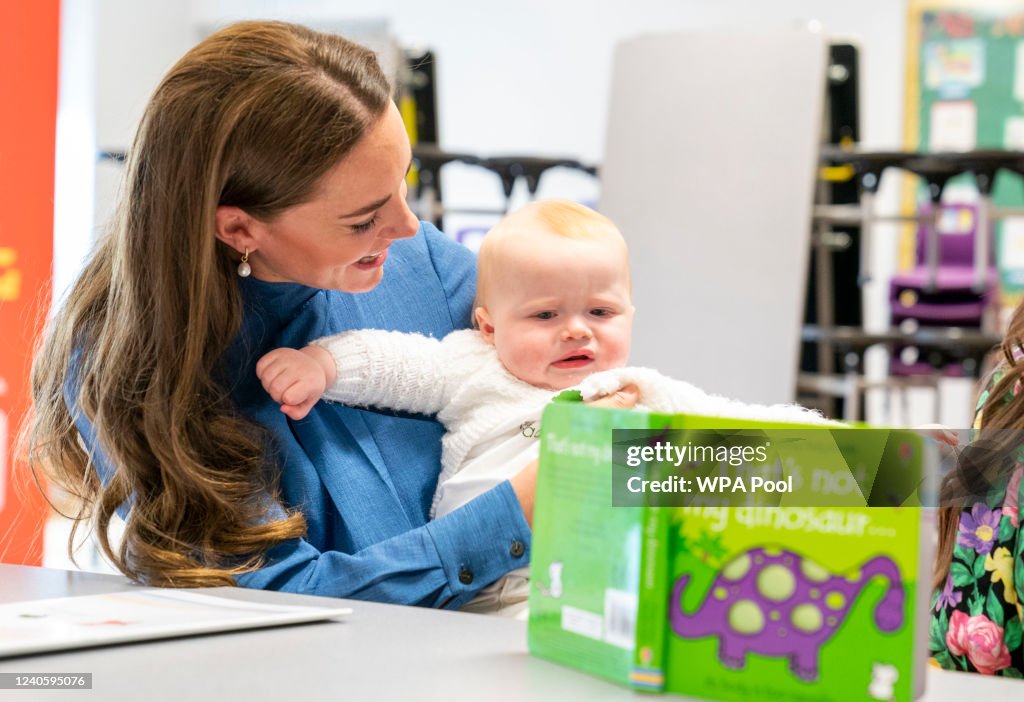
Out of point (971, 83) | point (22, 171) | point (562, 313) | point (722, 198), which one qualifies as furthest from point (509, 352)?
point (971, 83)

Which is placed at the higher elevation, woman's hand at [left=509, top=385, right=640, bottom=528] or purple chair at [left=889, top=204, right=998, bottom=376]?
purple chair at [left=889, top=204, right=998, bottom=376]

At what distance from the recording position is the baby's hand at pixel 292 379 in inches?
57.9

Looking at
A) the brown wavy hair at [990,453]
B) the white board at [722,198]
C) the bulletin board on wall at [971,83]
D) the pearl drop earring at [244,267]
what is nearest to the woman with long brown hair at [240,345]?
the pearl drop earring at [244,267]

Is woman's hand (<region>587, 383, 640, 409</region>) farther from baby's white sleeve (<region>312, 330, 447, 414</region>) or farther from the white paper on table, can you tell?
the white paper on table

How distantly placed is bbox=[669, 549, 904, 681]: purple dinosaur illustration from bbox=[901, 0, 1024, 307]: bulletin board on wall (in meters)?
6.80

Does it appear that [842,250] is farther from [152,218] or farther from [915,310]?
[152,218]

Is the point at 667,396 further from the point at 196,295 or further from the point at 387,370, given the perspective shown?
the point at 196,295

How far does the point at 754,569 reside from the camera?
2.78 feet

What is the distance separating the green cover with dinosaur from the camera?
80cm

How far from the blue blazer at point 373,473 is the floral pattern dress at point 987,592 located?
48 cm

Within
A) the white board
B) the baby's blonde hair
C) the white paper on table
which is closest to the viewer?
the white paper on table

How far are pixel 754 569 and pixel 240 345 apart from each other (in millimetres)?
841

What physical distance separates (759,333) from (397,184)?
295 centimetres

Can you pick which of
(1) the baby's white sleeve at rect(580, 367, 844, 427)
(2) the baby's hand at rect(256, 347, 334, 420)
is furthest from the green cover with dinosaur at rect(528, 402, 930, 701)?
(2) the baby's hand at rect(256, 347, 334, 420)
